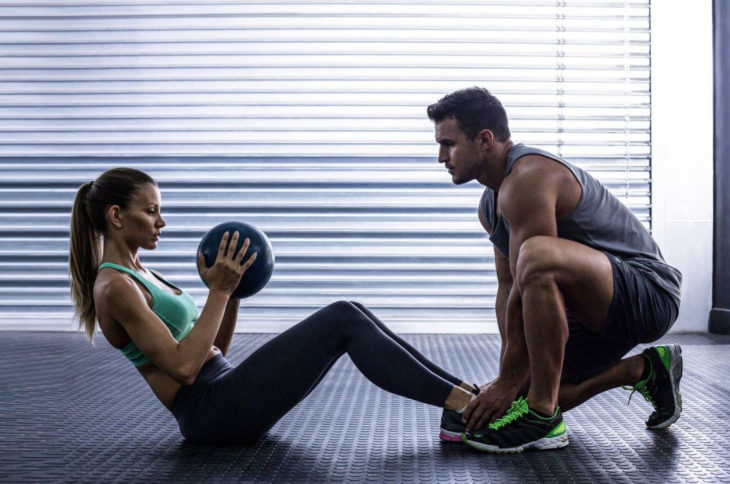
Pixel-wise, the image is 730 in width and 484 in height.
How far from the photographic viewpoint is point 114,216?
2.21m

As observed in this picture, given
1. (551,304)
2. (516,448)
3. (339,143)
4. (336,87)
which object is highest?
(336,87)

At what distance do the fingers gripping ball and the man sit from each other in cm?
67

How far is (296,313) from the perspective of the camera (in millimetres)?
5230

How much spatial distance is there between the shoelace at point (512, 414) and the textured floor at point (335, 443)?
3.4 inches

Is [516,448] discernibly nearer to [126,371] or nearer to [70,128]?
[126,371]

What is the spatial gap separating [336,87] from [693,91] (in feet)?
7.64

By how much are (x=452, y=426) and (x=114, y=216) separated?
113 centimetres

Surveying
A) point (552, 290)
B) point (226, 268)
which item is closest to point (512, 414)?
point (552, 290)

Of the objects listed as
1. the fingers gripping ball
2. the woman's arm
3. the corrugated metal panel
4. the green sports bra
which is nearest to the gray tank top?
the fingers gripping ball

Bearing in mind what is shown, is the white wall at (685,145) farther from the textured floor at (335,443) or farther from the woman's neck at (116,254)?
the woman's neck at (116,254)

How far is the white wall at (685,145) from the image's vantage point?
5.07 m

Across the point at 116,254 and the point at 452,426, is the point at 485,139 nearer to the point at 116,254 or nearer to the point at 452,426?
the point at 452,426

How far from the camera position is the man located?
7.15ft

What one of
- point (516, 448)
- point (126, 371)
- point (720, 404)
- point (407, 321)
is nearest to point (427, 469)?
point (516, 448)
